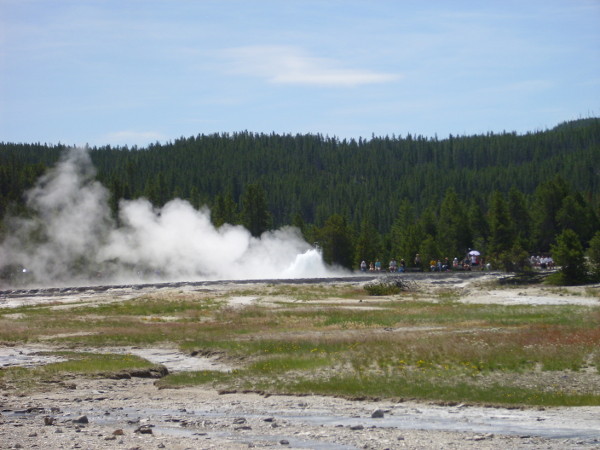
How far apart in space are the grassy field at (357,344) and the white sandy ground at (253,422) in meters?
1.11

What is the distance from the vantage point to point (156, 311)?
4944 cm

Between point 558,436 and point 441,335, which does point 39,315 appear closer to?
Answer: point 441,335

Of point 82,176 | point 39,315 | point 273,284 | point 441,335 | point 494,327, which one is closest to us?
point 441,335

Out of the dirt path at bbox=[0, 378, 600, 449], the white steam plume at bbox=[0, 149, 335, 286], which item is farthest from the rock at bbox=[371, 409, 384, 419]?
the white steam plume at bbox=[0, 149, 335, 286]

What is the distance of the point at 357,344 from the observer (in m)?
30.0

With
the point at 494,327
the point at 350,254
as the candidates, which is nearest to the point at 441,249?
the point at 350,254

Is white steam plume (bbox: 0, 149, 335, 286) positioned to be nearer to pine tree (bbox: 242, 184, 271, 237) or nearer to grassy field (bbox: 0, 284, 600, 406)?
pine tree (bbox: 242, 184, 271, 237)

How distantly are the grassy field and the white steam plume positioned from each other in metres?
33.5

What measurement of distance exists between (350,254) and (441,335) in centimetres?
7041

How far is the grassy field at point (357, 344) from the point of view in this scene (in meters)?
22.5

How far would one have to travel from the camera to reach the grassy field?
2250 centimetres

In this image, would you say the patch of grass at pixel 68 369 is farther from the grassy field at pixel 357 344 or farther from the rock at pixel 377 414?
the rock at pixel 377 414

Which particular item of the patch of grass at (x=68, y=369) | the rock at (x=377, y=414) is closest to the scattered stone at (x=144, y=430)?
the rock at (x=377, y=414)

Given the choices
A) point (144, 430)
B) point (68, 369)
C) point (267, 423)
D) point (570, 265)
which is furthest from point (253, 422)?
point (570, 265)
